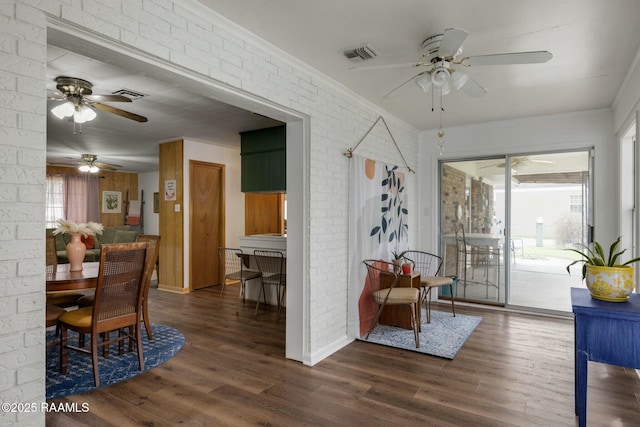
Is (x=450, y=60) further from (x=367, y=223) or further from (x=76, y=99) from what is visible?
(x=76, y=99)

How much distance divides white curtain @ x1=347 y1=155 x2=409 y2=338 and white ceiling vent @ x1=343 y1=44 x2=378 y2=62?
1.06m

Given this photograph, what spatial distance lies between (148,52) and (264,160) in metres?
3.35

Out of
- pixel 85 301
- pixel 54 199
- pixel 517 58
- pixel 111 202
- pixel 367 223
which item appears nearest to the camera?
pixel 517 58

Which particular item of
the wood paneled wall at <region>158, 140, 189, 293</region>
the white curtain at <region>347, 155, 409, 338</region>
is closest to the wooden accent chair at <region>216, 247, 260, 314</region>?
the wood paneled wall at <region>158, 140, 189, 293</region>

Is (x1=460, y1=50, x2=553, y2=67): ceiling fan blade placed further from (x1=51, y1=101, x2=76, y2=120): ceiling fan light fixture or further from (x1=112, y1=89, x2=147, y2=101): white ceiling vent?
(x1=51, y1=101, x2=76, y2=120): ceiling fan light fixture

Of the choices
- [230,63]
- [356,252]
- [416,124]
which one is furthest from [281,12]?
[416,124]

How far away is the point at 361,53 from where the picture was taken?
2.84m

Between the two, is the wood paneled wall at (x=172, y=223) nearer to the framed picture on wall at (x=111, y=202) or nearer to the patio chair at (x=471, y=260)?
the patio chair at (x=471, y=260)

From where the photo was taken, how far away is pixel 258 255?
495 centimetres

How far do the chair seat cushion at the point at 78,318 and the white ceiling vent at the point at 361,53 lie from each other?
2893 millimetres

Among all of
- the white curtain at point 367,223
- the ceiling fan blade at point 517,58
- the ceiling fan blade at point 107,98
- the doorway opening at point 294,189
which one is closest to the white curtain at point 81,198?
the ceiling fan blade at point 107,98

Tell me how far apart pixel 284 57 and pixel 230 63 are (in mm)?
605

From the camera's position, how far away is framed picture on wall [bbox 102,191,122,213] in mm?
9844

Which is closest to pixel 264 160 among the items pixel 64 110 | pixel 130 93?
pixel 130 93
